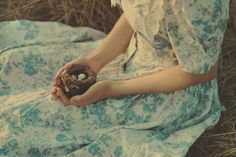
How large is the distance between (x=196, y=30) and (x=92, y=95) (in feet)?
1.16

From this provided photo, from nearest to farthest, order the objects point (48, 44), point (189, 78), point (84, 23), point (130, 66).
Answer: point (189, 78) < point (130, 66) < point (48, 44) < point (84, 23)

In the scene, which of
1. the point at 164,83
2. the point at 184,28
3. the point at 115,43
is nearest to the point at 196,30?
the point at 184,28

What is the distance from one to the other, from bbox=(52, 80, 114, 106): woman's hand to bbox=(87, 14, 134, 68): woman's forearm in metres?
0.18

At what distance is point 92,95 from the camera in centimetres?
155

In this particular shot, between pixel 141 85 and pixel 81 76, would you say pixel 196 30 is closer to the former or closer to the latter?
pixel 141 85

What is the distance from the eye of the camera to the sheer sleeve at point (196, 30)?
134cm

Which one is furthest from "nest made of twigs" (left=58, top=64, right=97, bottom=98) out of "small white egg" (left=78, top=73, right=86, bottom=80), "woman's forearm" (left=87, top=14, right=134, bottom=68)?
"woman's forearm" (left=87, top=14, right=134, bottom=68)

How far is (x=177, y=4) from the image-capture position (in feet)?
4.40

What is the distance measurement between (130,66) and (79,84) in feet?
0.61

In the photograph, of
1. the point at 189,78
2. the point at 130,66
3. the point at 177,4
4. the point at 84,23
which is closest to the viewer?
the point at 177,4

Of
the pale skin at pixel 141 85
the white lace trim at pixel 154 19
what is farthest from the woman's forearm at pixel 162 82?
the white lace trim at pixel 154 19

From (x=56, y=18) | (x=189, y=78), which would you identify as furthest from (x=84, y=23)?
(x=189, y=78)

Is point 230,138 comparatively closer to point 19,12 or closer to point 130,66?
point 130,66

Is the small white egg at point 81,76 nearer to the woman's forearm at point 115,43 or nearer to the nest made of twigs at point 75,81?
the nest made of twigs at point 75,81
